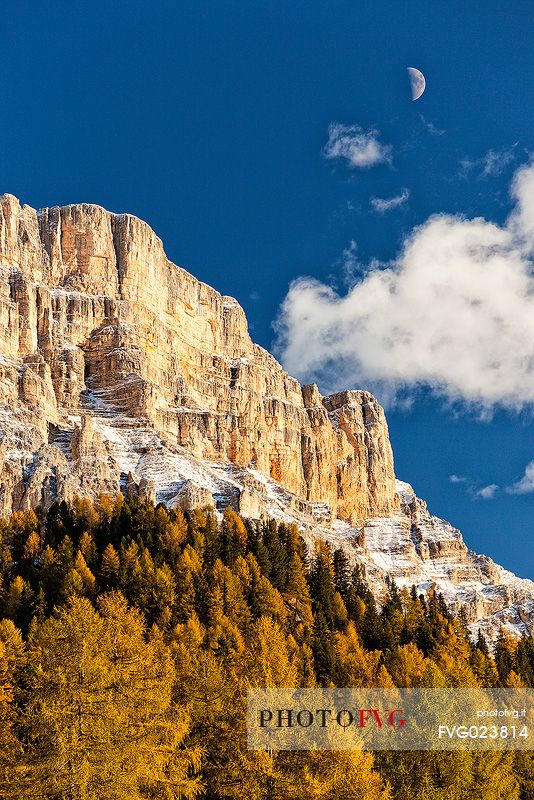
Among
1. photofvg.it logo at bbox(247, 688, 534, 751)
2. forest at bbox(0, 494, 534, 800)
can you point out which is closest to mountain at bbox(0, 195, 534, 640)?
forest at bbox(0, 494, 534, 800)

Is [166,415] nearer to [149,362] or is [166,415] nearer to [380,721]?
[149,362]

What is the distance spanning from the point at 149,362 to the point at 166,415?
10954mm

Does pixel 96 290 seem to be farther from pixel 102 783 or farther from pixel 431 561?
pixel 102 783

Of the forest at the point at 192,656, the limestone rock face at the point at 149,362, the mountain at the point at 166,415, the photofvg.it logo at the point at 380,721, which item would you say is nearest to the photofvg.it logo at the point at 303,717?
the photofvg.it logo at the point at 380,721

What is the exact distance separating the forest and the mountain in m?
11.7

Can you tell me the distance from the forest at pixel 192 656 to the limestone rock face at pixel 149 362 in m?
16.6

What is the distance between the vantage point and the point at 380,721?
50.5 m

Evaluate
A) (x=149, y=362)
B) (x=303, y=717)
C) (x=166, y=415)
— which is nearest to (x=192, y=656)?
(x=303, y=717)

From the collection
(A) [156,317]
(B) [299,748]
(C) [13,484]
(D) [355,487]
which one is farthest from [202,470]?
(B) [299,748]

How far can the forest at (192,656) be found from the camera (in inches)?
1340

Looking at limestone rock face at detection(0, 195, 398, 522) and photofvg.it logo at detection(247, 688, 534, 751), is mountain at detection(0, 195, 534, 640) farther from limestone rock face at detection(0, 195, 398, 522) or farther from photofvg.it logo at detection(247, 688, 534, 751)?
photofvg.it logo at detection(247, 688, 534, 751)

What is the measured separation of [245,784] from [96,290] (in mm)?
125670

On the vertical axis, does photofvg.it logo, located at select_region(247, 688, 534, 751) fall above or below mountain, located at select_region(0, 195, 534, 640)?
below

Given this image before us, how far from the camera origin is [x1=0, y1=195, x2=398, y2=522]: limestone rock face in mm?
137125
